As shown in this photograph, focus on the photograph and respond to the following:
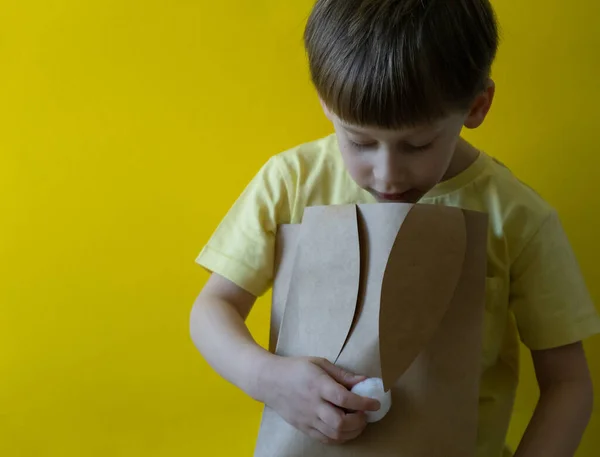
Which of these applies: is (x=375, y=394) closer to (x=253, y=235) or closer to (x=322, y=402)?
(x=322, y=402)

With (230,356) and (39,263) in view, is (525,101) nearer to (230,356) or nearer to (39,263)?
(230,356)

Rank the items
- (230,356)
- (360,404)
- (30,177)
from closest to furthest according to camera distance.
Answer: (360,404)
(230,356)
(30,177)

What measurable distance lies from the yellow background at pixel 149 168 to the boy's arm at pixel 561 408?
0.20 m

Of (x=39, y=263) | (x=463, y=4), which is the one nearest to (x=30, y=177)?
(x=39, y=263)

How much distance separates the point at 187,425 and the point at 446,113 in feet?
1.72

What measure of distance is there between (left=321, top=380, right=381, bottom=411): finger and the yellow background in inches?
14.4

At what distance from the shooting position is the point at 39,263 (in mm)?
780

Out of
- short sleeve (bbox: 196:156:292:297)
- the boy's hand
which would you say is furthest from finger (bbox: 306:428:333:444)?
short sleeve (bbox: 196:156:292:297)

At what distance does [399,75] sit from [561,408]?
35 centimetres

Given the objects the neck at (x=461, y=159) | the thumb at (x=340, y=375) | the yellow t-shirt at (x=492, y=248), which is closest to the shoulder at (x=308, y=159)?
the yellow t-shirt at (x=492, y=248)

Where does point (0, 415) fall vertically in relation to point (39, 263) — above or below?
below

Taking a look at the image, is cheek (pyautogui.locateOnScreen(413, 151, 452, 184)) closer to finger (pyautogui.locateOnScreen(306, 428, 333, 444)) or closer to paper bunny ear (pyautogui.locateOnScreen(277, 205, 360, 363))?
paper bunny ear (pyautogui.locateOnScreen(277, 205, 360, 363))

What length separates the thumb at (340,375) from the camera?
0.45 metres

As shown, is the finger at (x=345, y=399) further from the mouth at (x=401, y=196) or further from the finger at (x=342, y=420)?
the mouth at (x=401, y=196)
